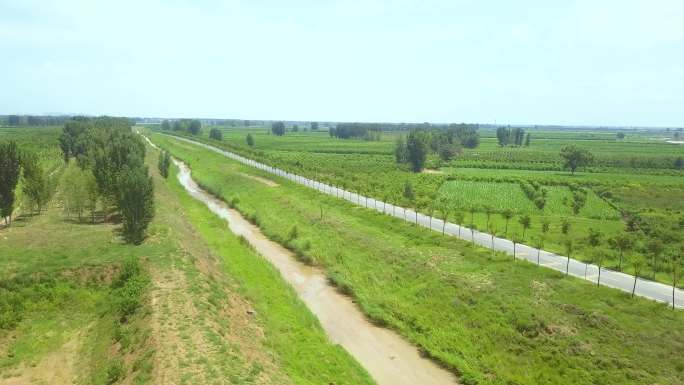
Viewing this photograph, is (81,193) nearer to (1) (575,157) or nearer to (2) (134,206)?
(2) (134,206)

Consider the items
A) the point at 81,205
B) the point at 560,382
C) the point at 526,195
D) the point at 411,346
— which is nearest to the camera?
the point at 560,382

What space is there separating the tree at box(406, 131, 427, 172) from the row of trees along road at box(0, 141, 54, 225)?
81141 mm

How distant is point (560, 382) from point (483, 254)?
15965 millimetres

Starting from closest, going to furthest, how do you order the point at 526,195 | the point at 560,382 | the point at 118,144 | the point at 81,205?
the point at 560,382, the point at 81,205, the point at 118,144, the point at 526,195

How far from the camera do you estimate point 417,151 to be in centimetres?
11250

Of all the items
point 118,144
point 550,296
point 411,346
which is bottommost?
point 411,346

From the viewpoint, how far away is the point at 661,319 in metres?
26.6

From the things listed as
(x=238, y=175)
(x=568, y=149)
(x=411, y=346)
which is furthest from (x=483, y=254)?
(x=568, y=149)

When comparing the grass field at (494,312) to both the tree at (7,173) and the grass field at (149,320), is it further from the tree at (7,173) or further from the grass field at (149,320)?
the tree at (7,173)

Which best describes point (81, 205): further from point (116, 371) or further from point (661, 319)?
point (661, 319)

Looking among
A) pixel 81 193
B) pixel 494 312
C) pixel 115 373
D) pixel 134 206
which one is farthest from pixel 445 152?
pixel 115 373

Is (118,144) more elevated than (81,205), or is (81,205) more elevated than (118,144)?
(118,144)

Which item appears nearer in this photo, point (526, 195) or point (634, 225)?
point (634, 225)

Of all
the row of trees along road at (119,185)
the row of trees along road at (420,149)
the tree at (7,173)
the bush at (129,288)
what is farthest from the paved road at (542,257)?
the row of trees along road at (420,149)
